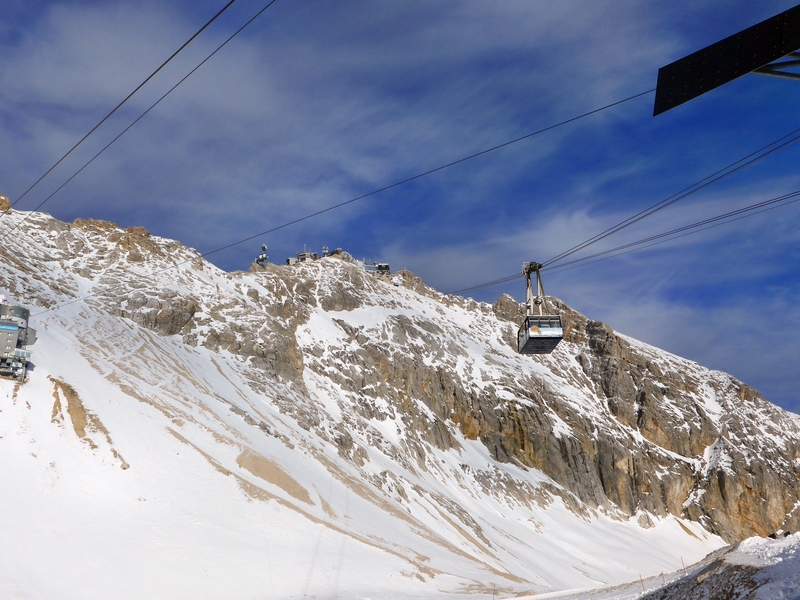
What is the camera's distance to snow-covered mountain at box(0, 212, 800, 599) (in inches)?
1603

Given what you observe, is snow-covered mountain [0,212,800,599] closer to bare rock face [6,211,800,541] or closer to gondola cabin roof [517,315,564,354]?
bare rock face [6,211,800,541]

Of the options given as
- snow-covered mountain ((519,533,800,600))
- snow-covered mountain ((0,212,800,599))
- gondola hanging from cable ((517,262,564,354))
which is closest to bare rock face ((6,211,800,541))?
snow-covered mountain ((0,212,800,599))

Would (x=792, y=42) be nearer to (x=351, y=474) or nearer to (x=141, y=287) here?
Answer: (x=351, y=474)

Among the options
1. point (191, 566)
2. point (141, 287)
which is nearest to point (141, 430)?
point (191, 566)

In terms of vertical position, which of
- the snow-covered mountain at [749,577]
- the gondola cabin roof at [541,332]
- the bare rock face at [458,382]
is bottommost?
the snow-covered mountain at [749,577]

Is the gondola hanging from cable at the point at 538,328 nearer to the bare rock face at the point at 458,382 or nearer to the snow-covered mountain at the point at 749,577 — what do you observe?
the snow-covered mountain at the point at 749,577

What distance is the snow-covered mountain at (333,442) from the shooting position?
40.7 metres

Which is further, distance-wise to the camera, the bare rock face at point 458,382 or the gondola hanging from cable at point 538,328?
the bare rock face at point 458,382

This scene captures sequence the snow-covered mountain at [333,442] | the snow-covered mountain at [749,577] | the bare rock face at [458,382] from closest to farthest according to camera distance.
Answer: the snow-covered mountain at [749,577]
the snow-covered mountain at [333,442]
the bare rock face at [458,382]

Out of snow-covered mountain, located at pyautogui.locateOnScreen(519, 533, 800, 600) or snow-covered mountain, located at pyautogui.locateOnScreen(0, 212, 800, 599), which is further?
snow-covered mountain, located at pyautogui.locateOnScreen(0, 212, 800, 599)

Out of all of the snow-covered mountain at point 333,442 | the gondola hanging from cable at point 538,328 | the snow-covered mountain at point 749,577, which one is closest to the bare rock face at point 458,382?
the snow-covered mountain at point 333,442

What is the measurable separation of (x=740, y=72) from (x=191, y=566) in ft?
128

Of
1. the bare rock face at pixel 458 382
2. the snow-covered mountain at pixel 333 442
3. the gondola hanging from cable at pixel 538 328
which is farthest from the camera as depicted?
the bare rock face at pixel 458 382

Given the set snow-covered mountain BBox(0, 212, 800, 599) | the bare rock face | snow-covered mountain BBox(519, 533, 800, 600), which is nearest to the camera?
snow-covered mountain BBox(519, 533, 800, 600)
